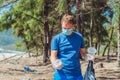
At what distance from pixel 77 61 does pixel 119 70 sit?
12.4m

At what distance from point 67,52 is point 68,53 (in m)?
0.02

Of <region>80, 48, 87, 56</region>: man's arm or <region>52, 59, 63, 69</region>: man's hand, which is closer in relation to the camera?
<region>52, 59, 63, 69</region>: man's hand

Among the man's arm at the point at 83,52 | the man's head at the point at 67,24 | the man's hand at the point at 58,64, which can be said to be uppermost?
the man's head at the point at 67,24

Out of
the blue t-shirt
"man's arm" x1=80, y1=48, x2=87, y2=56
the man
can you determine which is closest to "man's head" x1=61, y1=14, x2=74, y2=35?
the man

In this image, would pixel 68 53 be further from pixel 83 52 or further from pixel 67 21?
pixel 67 21

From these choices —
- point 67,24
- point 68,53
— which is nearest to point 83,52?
point 68,53

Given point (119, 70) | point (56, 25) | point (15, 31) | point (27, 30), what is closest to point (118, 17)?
point (119, 70)

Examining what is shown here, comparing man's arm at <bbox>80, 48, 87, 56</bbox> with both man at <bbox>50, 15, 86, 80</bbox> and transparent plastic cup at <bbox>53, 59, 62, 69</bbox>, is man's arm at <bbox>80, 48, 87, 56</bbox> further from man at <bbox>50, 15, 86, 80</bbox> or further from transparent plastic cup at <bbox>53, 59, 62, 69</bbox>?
transparent plastic cup at <bbox>53, 59, 62, 69</bbox>

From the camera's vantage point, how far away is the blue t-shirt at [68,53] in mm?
5359

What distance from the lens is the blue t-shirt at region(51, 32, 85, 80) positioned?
5359 mm

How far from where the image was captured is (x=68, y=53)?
5398 mm

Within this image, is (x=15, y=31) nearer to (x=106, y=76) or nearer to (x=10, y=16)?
(x=10, y=16)

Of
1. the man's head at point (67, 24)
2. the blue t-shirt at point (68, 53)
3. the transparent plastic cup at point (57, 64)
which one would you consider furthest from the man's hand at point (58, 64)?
the man's head at point (67, 24)

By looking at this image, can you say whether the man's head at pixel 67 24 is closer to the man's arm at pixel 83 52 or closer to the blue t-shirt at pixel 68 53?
the blue t-shirt at pixel 68 53
